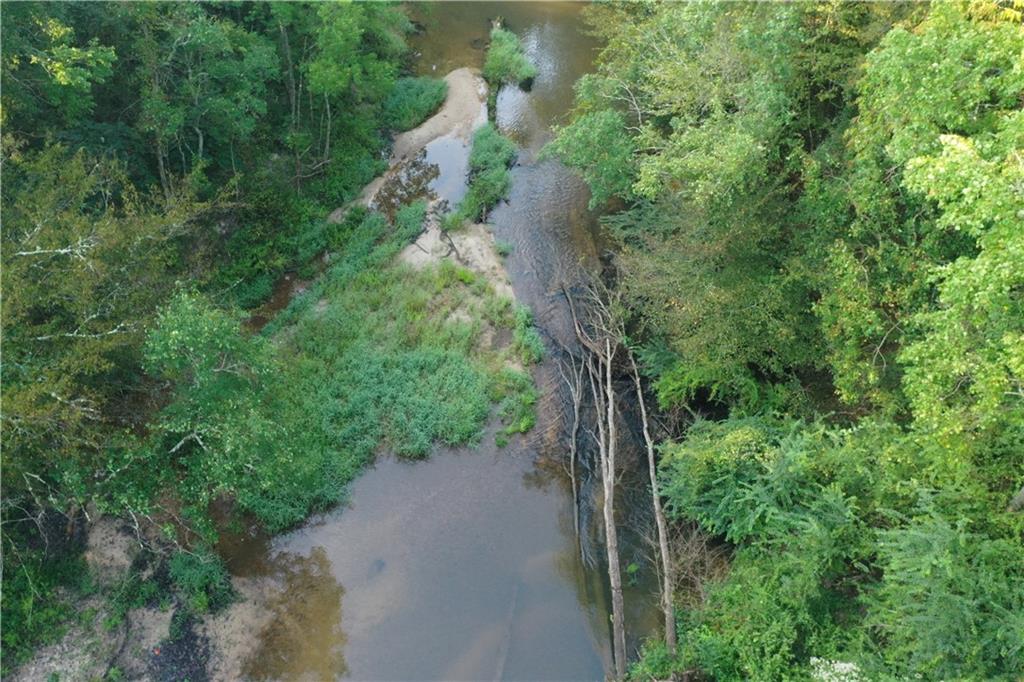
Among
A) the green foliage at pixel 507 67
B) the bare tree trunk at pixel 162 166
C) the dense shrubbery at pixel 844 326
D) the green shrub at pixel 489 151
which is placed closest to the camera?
the dense shrubbery at pixel 844 326

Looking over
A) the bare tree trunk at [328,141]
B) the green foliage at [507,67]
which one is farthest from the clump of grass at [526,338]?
the green foliage at [507,67]

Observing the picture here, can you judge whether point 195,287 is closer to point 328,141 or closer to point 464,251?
point 464,251

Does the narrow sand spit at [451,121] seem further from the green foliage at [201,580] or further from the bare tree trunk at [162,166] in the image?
the green foliage at [201,580]

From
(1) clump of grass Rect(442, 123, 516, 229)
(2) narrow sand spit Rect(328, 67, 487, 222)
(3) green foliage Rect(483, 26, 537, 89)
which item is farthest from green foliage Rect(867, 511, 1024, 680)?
(3) green foliage Rect(483, 26, 537, 89)

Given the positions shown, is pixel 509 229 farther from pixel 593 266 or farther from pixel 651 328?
pixel 651 328

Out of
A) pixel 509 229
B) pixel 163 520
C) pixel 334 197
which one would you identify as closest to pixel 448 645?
pixel 163 520

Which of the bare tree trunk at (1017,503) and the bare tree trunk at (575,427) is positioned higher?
the bare tree trunk at (1017,503)

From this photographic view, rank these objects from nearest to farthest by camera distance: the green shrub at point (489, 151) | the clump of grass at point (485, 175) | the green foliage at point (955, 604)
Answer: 1. the green foliage at point (955, 604)
2. the clump of grass at point (485, 175)
3. the green shrub at point (489, 151)
